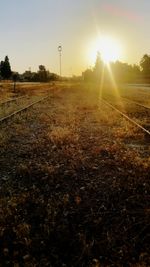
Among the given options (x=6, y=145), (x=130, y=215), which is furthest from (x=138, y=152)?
(x=130, y=215)

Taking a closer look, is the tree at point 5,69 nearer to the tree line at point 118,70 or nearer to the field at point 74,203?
the tree line at point 118,70

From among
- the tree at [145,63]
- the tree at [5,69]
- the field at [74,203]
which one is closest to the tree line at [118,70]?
the tree at [145,63]

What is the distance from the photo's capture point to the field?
14.9 ft

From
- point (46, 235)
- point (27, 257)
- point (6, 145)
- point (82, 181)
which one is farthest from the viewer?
point (6, 145)

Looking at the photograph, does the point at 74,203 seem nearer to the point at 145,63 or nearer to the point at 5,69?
the point at 5,69

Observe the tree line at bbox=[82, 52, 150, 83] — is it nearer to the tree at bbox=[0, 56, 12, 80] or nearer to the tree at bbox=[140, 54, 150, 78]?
the tree at bbox=[140, 54, 150, 78]

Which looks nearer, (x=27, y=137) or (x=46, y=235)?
(x=46, y=235)

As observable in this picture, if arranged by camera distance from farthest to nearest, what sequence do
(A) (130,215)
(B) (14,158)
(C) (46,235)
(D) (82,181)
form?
1. (B) (14,158)
2. (D) (82,181)
3. (A) (130,215)
4. (C) (46,235)

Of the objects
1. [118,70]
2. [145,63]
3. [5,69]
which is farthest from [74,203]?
[118,70]

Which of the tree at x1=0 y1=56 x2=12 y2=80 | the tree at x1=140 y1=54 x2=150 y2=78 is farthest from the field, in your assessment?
the tree at x1=140 y1=54 x2=150 y2=78

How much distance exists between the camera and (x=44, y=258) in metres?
4.44

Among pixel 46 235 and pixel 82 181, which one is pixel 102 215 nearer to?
pixel 46 235

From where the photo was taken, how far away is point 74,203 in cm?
594

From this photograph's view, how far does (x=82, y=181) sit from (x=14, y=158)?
2374 millimetres
